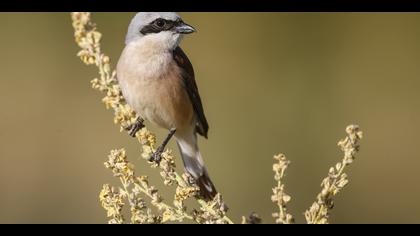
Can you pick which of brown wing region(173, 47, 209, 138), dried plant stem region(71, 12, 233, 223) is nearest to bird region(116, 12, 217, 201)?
brown wing region(173, 47, 209, 138)

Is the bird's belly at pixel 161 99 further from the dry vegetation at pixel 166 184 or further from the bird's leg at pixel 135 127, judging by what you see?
the dry vegetation at pixel 166 184

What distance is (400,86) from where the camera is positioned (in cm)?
712

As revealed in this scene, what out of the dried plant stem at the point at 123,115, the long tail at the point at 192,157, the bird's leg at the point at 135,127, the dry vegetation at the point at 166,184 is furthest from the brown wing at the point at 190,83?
the dry vegetation at the point at 166,184

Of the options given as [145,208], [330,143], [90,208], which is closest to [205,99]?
[330,143]

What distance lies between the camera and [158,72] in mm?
3516

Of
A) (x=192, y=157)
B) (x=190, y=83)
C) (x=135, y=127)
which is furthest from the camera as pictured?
(x=192, y=157)

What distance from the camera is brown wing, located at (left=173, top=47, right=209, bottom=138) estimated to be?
3645 millimetres

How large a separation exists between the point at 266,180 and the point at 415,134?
171cm

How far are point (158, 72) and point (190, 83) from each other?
288 mm

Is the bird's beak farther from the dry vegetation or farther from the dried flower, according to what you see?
the dried flower

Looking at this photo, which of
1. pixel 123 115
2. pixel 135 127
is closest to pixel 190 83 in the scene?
pixel 135 127

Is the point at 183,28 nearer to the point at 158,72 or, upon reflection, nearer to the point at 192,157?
the point at 158,72

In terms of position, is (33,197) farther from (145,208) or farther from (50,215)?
(145,208)

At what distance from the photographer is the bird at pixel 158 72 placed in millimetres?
3402
